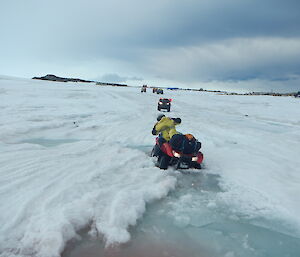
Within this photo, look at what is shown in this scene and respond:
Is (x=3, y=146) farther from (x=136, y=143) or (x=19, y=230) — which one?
(x=19, y=230)

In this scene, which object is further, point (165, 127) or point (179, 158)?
point (165, 127)

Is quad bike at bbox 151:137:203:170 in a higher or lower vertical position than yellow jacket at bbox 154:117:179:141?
lower

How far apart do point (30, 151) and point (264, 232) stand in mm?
5791

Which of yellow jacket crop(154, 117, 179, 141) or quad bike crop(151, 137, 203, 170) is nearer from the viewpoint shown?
quad bike crop(151, 137, 203, 170)

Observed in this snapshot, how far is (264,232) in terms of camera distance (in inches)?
151

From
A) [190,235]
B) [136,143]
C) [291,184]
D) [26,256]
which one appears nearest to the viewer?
[26,256]

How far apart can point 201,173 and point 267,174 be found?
5.05 feet

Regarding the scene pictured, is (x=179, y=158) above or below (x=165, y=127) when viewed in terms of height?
below

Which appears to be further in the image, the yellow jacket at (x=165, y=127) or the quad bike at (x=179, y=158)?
the yellow jacket at (x=165, y=127)

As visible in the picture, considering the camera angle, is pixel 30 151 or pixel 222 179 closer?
pixel 222 179

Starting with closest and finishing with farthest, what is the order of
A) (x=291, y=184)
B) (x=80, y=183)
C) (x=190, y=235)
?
(x=190, y=235) → (x=80, y=183) → (x=291, y=184)

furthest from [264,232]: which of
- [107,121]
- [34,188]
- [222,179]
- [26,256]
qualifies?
[107,121]

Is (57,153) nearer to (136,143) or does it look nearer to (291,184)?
(136,143)

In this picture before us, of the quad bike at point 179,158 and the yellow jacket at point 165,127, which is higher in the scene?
the yellow jacket at point 165,127
